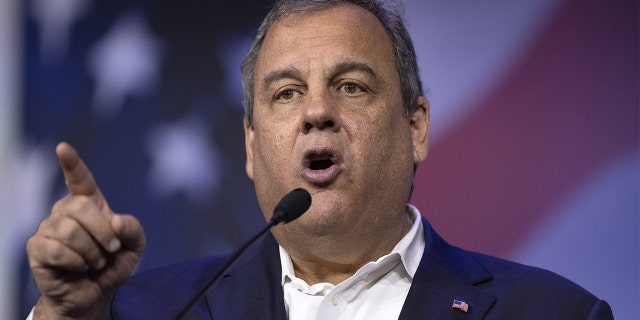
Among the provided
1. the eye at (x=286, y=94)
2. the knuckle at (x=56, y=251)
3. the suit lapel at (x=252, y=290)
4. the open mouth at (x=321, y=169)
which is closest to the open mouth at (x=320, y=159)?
the open mouth at (x=321, y=169)

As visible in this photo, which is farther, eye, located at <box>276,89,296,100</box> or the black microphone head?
eye, located at <box>276,89,296,100</box>

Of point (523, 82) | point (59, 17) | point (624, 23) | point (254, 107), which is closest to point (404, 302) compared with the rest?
point (254, 107)

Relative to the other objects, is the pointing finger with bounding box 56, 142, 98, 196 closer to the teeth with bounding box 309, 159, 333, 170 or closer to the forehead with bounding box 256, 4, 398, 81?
the teeth with bounding box 309, 159, 333, 170

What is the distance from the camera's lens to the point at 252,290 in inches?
84.3

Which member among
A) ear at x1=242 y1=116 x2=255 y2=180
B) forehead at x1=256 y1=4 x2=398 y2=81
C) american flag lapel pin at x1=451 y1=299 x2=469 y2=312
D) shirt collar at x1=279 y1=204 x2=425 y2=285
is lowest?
american flag lapel pin at x1=451 y1=299 x2=469 y2=312

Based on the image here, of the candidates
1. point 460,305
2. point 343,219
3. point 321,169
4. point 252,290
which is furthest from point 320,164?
point 460,305

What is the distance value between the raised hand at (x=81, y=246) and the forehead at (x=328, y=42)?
2.62ft

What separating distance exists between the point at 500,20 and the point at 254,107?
991 mm

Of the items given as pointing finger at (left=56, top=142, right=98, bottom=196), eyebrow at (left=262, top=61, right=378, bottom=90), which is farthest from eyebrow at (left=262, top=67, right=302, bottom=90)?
pointing finger at (left=56, top=142, right=98, bottom=196)

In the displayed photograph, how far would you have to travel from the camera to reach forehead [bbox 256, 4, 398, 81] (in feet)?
7.06

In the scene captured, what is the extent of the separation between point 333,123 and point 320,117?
4 centimetres

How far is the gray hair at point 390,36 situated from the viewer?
227 centimetres

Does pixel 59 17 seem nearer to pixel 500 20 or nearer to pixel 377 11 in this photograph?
pixel 377 11

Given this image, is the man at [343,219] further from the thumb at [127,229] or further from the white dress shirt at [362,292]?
the thumb at [127,229]
